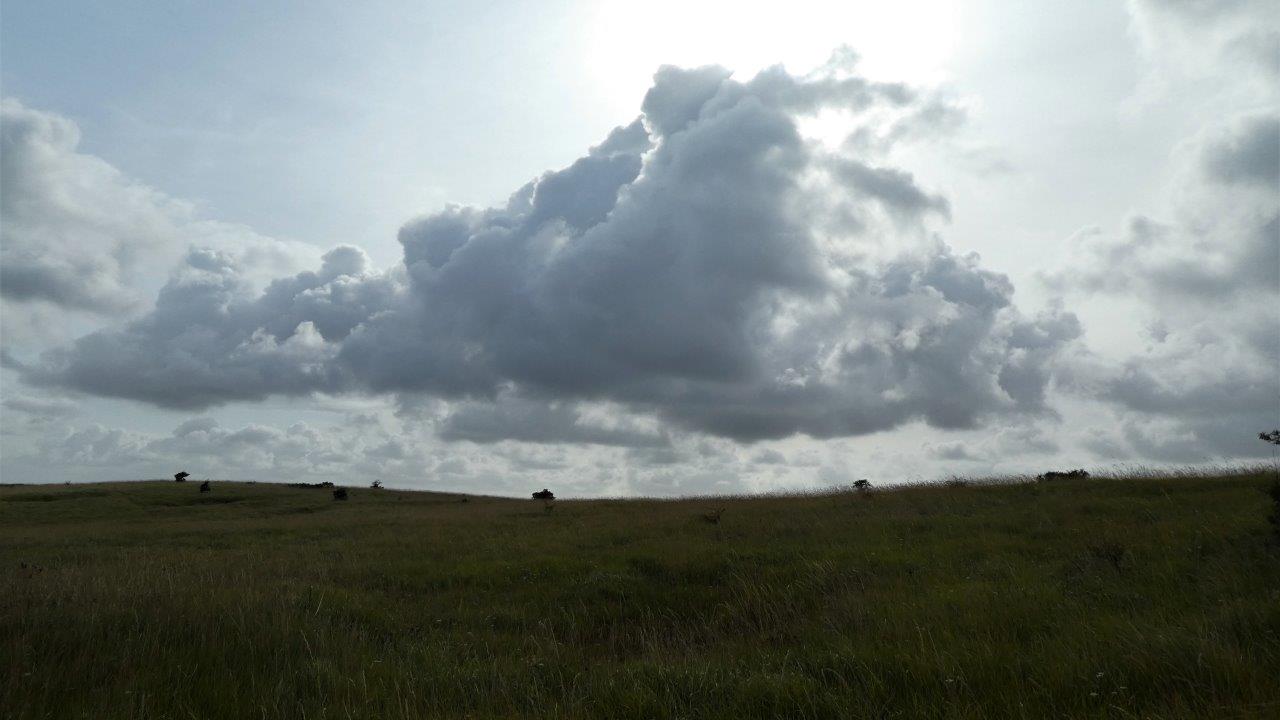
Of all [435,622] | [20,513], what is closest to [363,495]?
[20,513]

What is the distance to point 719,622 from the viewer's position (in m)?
11.5

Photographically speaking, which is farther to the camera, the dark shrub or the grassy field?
the dark shrub

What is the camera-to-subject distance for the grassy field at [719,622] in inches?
262

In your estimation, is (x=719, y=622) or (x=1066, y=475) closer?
(x=719, y=622)

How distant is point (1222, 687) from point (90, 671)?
10.8 metres

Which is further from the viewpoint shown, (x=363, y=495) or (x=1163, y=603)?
(x=363, y=495)

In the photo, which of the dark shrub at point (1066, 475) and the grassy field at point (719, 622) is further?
the dark shrub at point (1066, 475)

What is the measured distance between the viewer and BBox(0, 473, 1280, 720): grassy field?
6.66 metres

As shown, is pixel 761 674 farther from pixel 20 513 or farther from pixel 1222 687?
pixel 20 513

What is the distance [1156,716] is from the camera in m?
5.28

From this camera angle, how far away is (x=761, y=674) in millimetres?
7461

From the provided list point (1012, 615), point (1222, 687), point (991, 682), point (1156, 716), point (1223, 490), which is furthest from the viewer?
point (1223, 490)

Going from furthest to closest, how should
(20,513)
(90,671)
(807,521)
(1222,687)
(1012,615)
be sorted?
(20,513) < (807,521) < (1012,615) < (90,671) < (1222,687)

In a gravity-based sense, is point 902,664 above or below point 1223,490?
below
